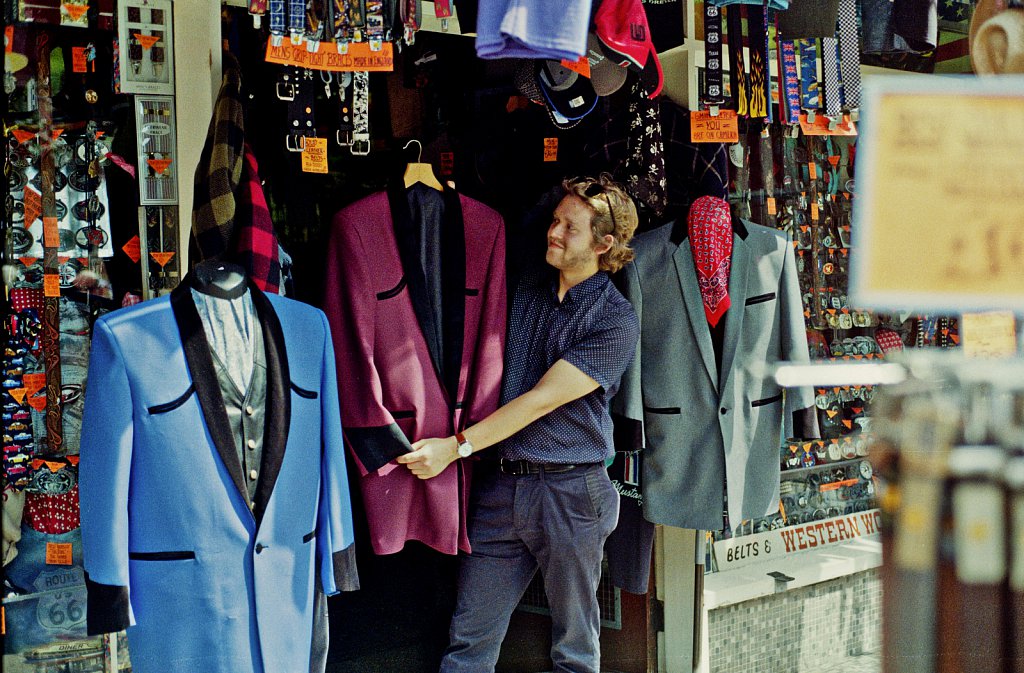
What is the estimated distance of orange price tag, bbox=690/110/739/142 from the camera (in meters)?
3.23

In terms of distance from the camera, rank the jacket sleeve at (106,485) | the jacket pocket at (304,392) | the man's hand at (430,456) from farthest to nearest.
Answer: the man's hand at (430,456), the jacket pocket at (304,392), the jacket sleeve at (106,485)

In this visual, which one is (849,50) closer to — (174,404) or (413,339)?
(413,339)

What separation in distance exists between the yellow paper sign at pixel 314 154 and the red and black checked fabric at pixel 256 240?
1.31 feet

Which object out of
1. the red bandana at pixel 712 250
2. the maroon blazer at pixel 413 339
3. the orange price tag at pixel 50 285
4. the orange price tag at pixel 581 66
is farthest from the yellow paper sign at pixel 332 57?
the red bandana at pixel 712 250

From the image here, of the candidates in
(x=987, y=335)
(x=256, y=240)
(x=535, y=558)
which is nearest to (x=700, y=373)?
(x=535, y=558)

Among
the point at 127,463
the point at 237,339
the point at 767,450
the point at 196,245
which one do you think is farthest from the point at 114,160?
the point at 767,450

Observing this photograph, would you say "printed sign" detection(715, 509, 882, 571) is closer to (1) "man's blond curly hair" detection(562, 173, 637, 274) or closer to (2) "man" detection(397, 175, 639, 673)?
(2) "man" detection(397, 175, 639, 673)

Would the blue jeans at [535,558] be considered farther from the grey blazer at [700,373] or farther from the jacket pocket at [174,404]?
the jacket pocket at [174,404]

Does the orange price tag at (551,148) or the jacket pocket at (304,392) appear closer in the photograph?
the jacket pocket at (304,392)

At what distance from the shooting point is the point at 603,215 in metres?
2.92

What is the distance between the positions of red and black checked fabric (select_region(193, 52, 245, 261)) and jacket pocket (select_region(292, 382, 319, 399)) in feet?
1.31

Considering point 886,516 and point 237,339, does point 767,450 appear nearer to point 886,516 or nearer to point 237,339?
point 237,339

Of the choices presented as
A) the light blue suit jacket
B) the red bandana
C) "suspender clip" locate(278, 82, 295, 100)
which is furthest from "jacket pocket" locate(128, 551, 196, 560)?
the red bandana

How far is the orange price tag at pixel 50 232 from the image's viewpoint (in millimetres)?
2818
